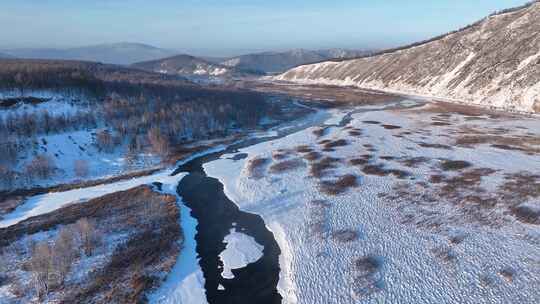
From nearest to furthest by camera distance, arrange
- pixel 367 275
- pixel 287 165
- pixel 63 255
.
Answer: pixel 367 275
pixel 63 255
pixel 287 165

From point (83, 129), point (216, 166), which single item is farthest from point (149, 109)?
point (216, 166)

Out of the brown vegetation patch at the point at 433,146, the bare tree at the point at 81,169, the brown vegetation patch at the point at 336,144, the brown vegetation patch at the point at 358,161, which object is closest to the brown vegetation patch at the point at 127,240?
the bare tree at the point at 81,169

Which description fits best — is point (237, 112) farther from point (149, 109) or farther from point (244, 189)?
point (244, 189)

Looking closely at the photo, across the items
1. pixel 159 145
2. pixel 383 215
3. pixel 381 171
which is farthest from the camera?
pixel 159 145

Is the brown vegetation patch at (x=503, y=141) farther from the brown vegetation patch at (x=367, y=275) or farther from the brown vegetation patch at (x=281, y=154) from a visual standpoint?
the brown vegetation patch at (x=367, y=275)

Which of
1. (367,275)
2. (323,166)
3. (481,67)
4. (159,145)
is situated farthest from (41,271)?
(481,67)

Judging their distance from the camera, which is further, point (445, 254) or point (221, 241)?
point (221, 241)

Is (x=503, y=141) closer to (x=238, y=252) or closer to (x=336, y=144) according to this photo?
(x=336, y=144)

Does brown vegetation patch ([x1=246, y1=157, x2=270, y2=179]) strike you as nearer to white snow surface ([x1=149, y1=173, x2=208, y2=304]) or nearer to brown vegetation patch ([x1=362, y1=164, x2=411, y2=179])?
brown vegetation patch ([x1=362, y1=164, x2=411, y2=179])

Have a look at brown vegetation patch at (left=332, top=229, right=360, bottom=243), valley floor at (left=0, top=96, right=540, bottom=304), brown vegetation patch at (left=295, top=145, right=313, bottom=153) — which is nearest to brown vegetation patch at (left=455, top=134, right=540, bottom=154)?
valley floor at (left=0, top=96, right=540, bottom=304)
